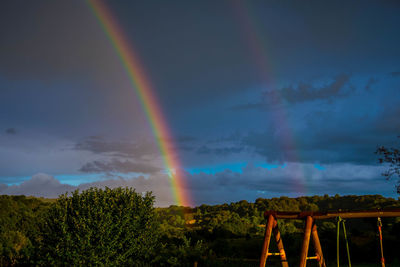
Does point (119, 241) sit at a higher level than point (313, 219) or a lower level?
lower

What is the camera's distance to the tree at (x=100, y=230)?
1894 centimetres

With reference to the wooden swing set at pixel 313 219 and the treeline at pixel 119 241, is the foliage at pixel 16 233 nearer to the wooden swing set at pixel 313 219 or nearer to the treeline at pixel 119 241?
the treeline at pixel 119 241

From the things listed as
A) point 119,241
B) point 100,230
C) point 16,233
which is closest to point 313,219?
point 100,230

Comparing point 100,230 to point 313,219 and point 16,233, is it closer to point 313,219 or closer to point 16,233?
point 313,219

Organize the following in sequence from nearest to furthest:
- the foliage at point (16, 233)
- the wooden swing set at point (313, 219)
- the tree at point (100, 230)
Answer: the wooden swing set at point (313, 219)
the tree at point (100, 230)
the foliage at point (16, 233)

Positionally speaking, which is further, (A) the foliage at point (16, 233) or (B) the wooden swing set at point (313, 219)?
(A) the foliage at point (16, 233)

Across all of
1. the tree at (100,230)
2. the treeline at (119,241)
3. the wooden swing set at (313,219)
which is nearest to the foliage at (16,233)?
the treeline at (119,241)

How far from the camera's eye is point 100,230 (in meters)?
19.1

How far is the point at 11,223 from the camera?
48.6m

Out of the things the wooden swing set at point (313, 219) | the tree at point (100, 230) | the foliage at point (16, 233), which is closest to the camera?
the wooden swing set at point (313, 219)

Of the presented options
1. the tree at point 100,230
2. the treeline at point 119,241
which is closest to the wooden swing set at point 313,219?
the treeline at point 119,241

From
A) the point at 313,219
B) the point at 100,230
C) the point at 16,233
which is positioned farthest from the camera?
the point at 16,233

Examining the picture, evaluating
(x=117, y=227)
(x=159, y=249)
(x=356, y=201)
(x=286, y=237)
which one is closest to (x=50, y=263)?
(x=117, y=227)

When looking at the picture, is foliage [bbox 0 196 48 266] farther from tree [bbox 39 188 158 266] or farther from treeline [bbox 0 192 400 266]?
tree [bbox 39 188 158 266]
